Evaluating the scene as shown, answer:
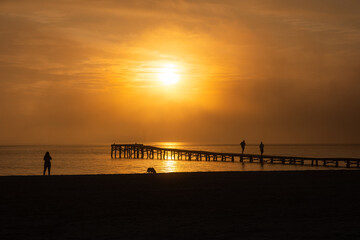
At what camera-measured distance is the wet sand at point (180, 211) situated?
26.8 ft

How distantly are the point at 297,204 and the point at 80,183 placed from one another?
9955 mm

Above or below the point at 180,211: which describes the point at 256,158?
above

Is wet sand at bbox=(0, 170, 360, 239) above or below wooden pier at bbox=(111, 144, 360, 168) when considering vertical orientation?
below

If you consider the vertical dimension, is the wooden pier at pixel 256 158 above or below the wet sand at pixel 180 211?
above

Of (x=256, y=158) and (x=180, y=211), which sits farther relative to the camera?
(x=256, y=158)

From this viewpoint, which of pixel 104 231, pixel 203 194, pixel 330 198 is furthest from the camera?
pixel 203 194

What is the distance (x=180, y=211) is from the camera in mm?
10961

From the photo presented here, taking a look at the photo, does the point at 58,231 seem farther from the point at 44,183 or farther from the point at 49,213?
the point at 44,183

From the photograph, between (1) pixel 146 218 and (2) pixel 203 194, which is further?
(2) pixel 203 194

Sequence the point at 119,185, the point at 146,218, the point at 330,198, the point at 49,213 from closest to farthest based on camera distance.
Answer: the point at 146,218 < the point at 49,213 < the point at 330,198 < the point at 119,185

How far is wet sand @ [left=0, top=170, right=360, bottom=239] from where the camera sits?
818 cm

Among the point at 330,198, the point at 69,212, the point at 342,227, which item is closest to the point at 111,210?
the point at 69,212

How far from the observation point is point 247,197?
1373 centimetres

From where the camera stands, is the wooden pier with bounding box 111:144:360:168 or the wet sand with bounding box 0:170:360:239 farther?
the wooden pier with bounding box 111:144:360:168
